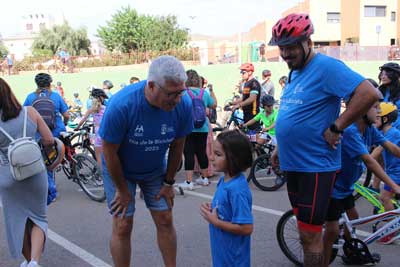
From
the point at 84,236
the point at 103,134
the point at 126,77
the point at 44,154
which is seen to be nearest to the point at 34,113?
the point at 44,154

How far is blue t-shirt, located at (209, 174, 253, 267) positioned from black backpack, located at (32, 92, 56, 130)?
4267 mm

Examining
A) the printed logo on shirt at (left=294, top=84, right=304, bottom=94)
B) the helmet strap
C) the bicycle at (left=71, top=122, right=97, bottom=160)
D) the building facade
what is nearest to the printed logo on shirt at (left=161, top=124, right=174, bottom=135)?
the printed logo on shirt at (left=294, top=84, right=304, bottom=94)

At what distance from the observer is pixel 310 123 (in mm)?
2957

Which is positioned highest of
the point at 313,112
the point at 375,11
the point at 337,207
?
the point at 375,11

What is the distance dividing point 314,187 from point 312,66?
816mm

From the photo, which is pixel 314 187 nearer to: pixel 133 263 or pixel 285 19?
pixel 285 19

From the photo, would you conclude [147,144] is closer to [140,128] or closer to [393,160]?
[140,128]

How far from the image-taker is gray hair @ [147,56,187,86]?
278 cm

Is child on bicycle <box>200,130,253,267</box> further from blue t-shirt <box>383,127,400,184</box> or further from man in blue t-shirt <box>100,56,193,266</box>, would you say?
blue t-shirt <box>383,127,400,184</box>

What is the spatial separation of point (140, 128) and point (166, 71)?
0.51 metres

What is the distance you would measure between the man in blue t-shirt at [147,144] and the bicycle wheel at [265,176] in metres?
3.58

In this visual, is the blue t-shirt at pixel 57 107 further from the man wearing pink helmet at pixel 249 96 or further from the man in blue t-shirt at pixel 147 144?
the man in blue t-shirt at pixel 147 144

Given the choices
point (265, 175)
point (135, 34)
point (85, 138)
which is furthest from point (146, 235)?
point (135, 34)

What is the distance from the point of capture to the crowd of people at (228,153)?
282cm
